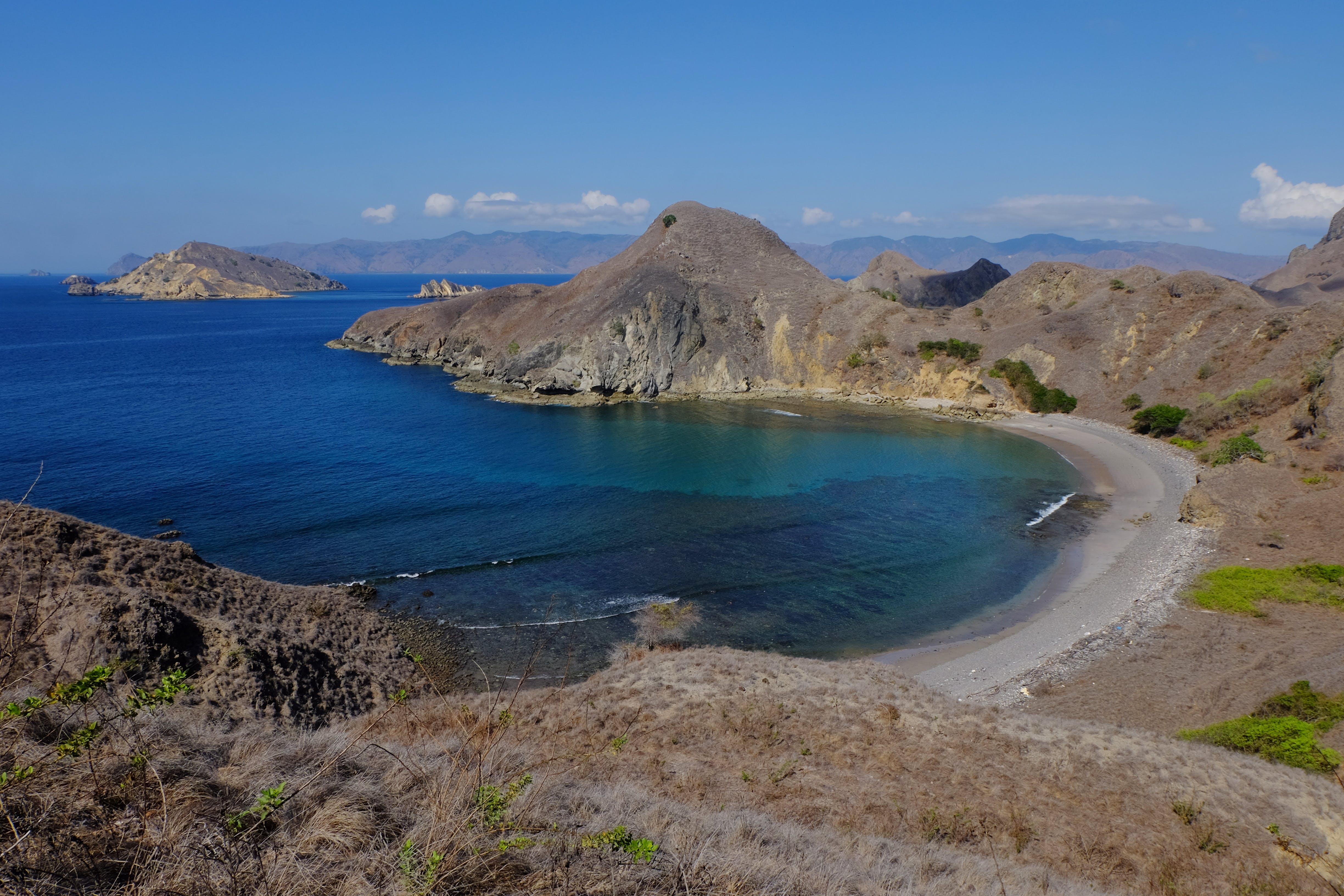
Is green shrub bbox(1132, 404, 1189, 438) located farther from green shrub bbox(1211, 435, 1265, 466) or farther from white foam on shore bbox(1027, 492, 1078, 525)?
white foam on shore bbox(1027, 492, 1078, 525)

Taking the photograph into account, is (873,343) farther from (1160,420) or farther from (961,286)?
(961,286)

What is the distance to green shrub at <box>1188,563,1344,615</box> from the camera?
82.2 ft

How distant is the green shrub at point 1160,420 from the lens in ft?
171

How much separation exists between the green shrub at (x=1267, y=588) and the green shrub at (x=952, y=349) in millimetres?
41687

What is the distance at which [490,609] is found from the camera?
26.4 meters

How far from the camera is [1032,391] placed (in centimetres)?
6297

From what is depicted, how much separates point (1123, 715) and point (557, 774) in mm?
16194

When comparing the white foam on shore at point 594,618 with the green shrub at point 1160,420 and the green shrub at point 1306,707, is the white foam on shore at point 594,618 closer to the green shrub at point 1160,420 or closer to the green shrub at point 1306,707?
the green shrub at point 1306,707

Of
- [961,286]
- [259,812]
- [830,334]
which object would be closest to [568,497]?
[259,812]

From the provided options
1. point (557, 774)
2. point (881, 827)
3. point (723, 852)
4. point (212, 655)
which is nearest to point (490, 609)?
point (212, 655)

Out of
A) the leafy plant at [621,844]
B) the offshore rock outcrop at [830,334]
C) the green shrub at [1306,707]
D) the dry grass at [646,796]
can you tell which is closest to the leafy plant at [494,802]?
the dry grass at [646,796]

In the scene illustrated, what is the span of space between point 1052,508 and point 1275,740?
25.0 metres

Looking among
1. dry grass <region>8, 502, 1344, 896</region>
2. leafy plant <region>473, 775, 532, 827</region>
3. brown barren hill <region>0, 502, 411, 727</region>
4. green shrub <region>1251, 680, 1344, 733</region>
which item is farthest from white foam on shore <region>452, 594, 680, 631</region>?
green shrub <region>1251, 680, 1344, 733</region>

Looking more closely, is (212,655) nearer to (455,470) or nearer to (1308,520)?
(455,470)
